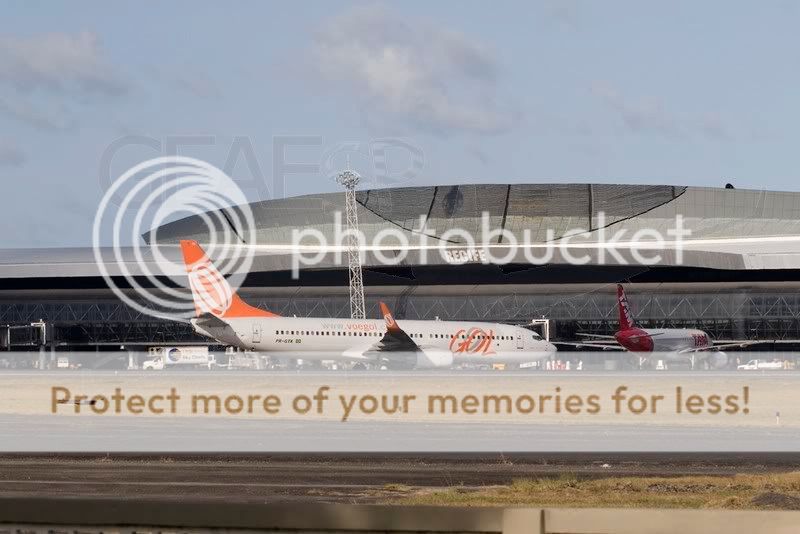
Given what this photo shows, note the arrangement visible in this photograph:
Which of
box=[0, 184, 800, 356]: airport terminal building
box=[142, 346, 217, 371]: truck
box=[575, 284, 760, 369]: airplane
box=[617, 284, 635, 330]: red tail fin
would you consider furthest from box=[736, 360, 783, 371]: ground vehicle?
box=[142, 346, 217, 371]: truck

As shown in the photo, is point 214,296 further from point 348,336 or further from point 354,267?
point 354,267

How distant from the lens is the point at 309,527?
19.4 ft

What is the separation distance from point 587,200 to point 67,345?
4957 centimetres

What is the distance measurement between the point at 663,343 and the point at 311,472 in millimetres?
60342

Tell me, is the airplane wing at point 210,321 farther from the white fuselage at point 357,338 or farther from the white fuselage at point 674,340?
the white fuselage at point 674,340

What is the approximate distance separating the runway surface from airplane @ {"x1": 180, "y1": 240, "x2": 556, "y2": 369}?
37.3 metres

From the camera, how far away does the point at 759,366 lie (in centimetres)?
8394

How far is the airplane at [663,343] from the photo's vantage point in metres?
80.0

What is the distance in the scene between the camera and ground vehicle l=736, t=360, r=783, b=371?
82625 millimetres

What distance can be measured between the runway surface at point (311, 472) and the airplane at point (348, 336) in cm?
3729

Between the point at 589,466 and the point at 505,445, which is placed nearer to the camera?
the point at 589,466

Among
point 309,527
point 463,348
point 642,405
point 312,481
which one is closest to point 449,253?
point 463,348

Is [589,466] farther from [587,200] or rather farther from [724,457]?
[587,200]

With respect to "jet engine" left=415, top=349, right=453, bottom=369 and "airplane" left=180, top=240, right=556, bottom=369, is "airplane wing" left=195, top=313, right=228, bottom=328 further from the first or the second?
"jet engine" left=415, top=349, right=453, bottom=369
